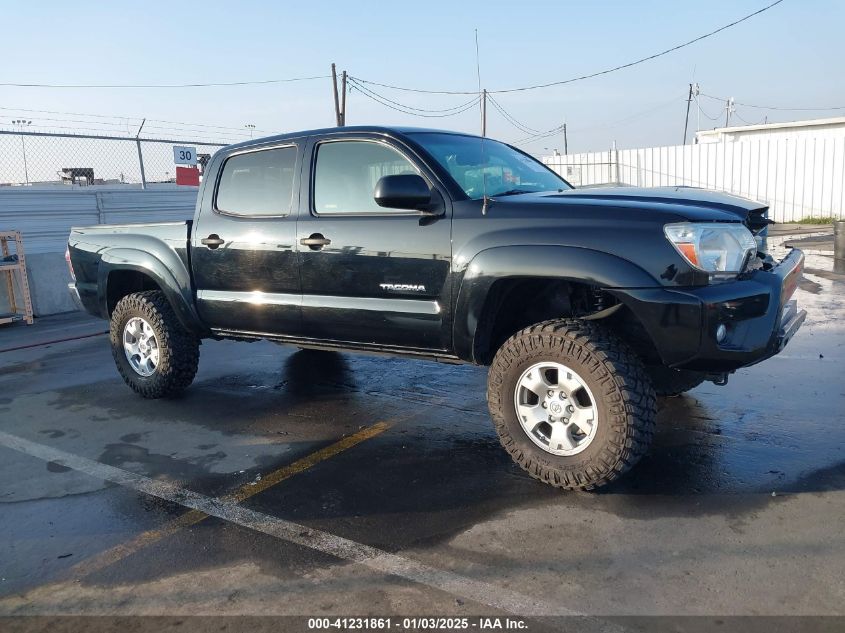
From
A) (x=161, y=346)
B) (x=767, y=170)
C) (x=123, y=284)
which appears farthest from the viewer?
(x=767, y=170)

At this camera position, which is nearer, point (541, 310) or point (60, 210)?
point (541, 310)

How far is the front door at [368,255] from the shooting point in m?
3.98

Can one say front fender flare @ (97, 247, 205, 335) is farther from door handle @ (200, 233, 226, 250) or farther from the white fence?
the white fence

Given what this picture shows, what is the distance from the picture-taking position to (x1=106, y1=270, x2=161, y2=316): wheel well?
5848 mm

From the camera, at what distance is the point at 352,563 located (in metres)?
2.99

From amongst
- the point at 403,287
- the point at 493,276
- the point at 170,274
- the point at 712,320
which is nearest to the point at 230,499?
the point at 403,287

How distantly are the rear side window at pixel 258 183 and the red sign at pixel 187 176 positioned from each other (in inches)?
376

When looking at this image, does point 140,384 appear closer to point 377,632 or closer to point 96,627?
point 96,627

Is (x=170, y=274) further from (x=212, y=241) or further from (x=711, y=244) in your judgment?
(x=711, y=244)

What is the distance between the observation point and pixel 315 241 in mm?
4445

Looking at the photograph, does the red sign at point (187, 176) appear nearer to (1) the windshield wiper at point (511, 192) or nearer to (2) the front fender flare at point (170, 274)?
(2) the front fender flare at point (170, 274)

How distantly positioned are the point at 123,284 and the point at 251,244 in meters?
1.80

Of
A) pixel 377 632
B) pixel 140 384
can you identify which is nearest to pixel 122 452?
pixel 140 384

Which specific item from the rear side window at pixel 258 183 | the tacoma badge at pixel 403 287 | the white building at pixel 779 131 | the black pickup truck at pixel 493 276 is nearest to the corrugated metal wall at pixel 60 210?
the rear side window at pixel 258 183
